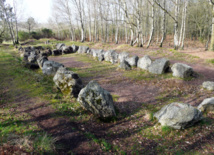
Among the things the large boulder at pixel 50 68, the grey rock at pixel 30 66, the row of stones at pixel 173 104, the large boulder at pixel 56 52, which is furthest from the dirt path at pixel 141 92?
the large boulder at pixel 56 52

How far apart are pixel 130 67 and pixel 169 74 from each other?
395cm

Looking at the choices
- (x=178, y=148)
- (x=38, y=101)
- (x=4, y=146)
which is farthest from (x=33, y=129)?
(x=178, y=148)

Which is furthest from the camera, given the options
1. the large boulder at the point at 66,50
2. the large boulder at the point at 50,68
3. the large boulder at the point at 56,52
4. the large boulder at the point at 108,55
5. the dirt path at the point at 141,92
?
the large boulder at the point at 66,50

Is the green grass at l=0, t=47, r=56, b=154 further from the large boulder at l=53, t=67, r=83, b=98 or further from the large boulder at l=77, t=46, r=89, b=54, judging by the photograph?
the large boulder at l=77, t=46, r=89, b=54

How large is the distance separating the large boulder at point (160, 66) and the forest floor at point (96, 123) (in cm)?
191

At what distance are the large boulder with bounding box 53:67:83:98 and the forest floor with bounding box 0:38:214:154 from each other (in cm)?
50

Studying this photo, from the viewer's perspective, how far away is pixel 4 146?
3.39 meters

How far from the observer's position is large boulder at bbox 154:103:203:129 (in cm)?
545

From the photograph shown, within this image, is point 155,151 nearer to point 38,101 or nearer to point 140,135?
point 140,135

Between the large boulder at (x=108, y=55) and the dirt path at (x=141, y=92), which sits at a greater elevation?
the large boulder at (x=108, y=55)

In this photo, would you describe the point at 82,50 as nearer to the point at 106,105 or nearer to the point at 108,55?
the point at 108,55

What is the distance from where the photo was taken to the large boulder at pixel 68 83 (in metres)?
8.32

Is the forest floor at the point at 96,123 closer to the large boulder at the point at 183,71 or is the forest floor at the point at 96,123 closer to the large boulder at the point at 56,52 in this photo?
the large boulder at the point at 183,71

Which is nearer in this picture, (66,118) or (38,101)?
(66,118)
